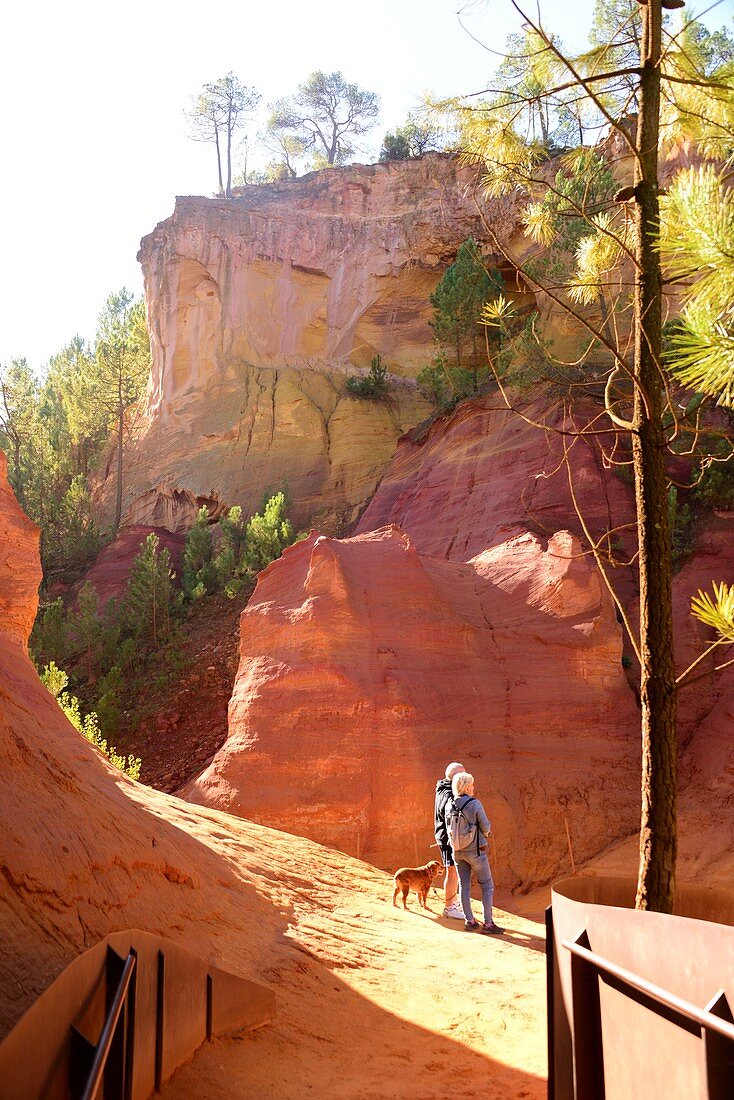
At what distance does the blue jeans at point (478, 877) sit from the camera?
841 cm

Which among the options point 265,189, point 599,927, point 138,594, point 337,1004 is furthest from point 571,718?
point 265,189

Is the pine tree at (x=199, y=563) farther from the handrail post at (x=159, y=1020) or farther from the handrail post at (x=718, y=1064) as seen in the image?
the handrail post at (x=718, y=1064)

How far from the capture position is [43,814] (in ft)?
19.4

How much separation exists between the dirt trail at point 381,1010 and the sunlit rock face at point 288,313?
84.8ft

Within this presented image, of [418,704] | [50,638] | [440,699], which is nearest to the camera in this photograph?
[418,704]

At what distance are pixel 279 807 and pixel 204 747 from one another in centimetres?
859

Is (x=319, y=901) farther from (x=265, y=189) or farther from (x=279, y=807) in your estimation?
(x=265, y=189)

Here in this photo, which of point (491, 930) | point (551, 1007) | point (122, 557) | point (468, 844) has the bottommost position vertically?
point (551, 1007)

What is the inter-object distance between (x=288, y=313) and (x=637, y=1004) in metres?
36.3

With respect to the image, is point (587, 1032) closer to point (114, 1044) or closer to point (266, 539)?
point (114, 1044)

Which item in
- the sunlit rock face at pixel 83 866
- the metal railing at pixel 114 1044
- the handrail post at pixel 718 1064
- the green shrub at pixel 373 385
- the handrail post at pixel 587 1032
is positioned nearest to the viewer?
the handrail post at pixel 718 1064

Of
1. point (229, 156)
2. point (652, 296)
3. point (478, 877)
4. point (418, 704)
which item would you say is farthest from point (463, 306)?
point (229, 156)

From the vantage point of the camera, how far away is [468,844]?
850 centimetres

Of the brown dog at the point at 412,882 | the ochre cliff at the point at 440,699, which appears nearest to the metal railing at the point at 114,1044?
the brown dog at the point at 412,882
